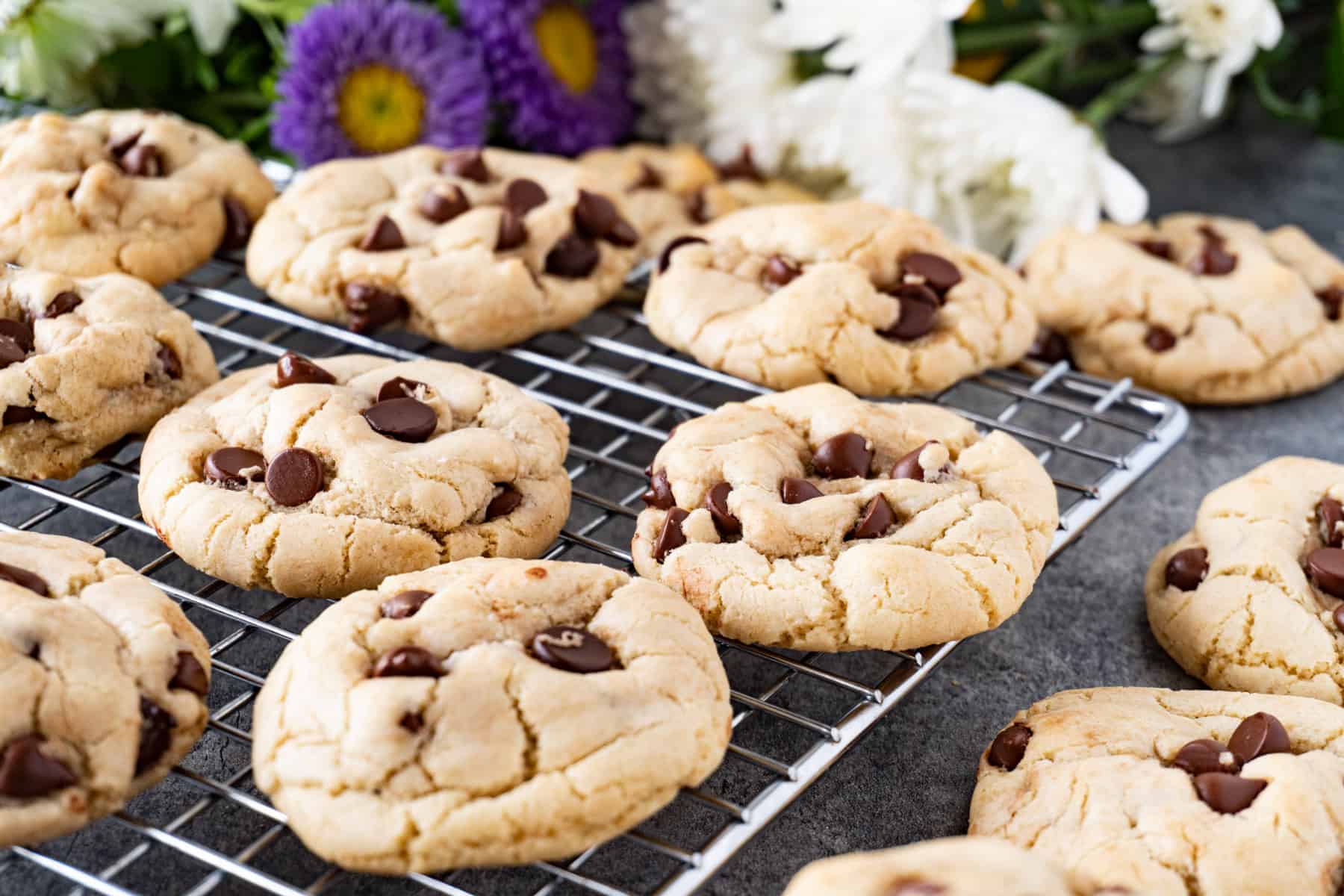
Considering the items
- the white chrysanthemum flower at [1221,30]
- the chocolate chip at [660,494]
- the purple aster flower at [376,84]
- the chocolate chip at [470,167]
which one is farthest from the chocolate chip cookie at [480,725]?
the white chrysanthemum flower at [1221,30]

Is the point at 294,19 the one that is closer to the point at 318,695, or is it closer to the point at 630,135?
the point at 630,135

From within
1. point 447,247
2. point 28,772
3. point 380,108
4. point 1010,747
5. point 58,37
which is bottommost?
point 1010,747

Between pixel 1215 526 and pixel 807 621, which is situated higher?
pixel 807 621

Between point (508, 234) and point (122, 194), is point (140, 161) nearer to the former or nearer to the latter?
point (122, 194)

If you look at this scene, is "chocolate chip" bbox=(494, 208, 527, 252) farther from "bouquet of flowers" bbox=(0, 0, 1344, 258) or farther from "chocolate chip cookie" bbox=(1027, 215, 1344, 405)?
"chocolate chip cookie" bbox=(1027, 215, 1344, 405)

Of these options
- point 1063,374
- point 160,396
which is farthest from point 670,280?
point 160,396

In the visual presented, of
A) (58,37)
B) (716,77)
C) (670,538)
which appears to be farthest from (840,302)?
(58,37)

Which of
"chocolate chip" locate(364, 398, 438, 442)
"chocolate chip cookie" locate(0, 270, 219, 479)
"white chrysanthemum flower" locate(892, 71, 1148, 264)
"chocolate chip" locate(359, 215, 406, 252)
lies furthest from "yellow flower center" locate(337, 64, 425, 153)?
"chocolate chip" locate(364, 398, 438, 442)
